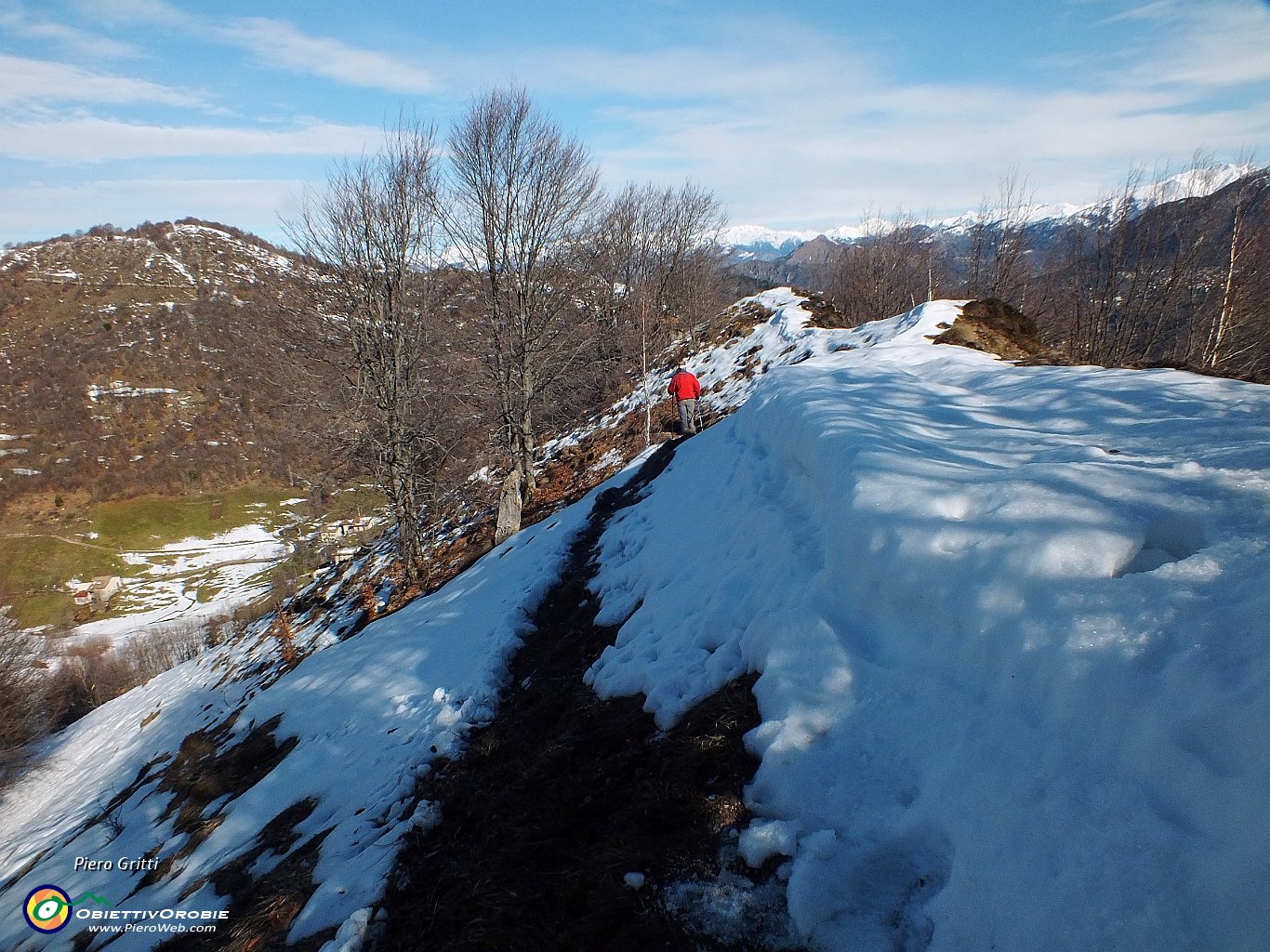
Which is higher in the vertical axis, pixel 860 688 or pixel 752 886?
pixel 860 688

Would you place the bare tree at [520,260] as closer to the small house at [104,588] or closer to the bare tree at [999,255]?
the bare tree at [999,255]

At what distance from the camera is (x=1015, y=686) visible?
92.7 inches

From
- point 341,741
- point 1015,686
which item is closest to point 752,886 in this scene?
point 1015,686

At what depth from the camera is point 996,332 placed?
9.77 m

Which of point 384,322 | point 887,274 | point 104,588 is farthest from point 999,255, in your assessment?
point 104,588

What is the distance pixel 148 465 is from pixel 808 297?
51.2 m

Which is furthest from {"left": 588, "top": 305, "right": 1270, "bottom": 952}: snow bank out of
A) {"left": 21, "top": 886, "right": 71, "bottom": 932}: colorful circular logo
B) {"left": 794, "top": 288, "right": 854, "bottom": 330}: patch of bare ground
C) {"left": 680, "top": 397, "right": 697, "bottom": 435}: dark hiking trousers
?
{"left": 794, "top": 288, "right": 854, "bottom": 330}: patch of bare ground

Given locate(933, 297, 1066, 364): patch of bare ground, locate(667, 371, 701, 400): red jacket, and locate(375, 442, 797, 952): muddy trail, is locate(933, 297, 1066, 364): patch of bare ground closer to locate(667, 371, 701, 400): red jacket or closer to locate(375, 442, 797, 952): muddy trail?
locate(667, 371, 701, 400): red jacket

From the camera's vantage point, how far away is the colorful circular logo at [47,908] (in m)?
6.19

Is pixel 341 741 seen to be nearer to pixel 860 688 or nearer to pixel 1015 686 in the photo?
pixel 860 688

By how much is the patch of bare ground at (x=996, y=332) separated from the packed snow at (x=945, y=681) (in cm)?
304

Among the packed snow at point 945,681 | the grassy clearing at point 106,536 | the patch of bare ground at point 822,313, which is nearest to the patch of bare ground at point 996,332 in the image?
the packed snow at point 945,681

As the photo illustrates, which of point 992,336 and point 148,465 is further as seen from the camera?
point 148,465

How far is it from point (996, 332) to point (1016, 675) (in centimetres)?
950
